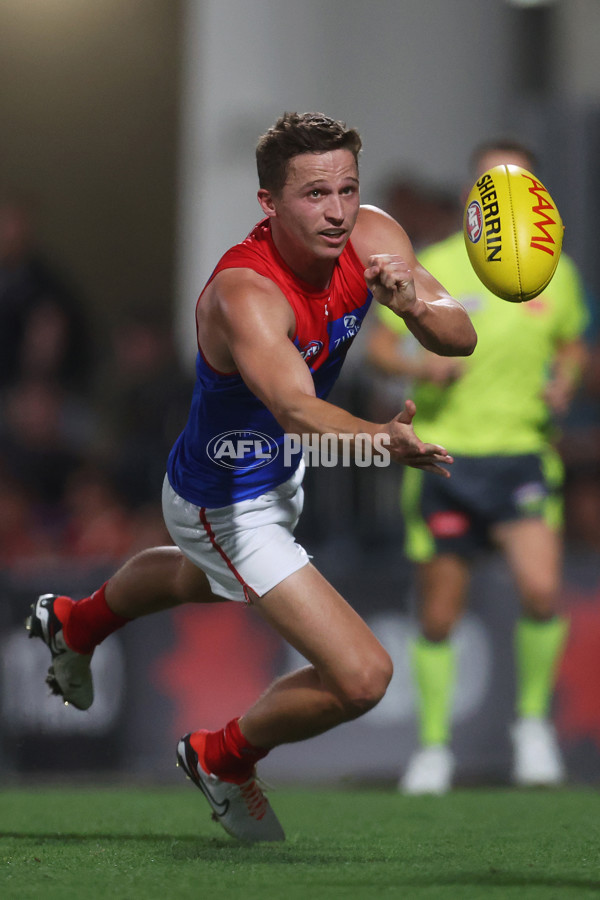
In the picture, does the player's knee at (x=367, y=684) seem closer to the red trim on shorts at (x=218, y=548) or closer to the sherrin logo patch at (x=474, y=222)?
the red trim on shorts at (x=218, y=548)

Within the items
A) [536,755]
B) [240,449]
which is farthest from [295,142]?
[536,755]

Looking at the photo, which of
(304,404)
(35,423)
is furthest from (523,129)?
(304,404)

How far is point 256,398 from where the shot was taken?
4.33 m

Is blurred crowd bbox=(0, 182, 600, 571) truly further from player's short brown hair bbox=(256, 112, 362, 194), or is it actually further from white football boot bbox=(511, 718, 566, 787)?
player's short brown hair bbox=(256, 112, 362, 194)

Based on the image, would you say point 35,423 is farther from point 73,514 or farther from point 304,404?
point 304,404

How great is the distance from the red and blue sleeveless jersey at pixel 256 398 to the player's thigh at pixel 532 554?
2.03 meters

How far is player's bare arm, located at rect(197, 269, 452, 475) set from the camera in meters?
3.54

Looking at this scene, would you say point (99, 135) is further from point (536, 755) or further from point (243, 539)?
point (243, 539)

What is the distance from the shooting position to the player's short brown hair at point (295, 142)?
4.11 metres

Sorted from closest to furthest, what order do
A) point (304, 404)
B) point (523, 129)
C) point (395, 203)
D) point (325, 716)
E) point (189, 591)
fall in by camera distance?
point (304, 404) < point (325, 716) < point (189, 591) < point (395, 203) < point (523, 129)

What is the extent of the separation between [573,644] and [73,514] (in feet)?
9.78

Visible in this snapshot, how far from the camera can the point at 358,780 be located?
684 cm

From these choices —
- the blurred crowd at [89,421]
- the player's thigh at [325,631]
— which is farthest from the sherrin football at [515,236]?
A: the blurred crowd at [89,421]

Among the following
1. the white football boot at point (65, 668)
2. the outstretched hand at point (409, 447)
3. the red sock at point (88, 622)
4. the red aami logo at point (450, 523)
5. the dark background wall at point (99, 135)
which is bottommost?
the white football boot at point (65, 668)
